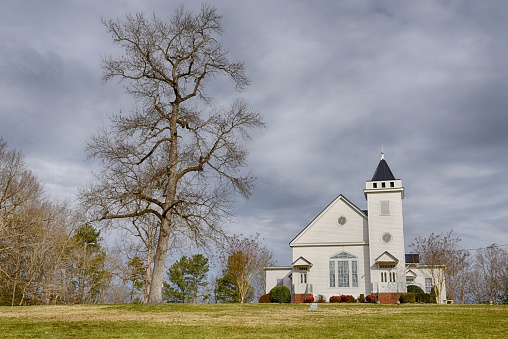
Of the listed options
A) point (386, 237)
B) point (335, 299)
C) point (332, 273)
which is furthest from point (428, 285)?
point (335, 299)

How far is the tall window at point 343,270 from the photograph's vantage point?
36344mm

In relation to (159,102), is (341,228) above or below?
below

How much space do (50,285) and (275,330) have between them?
30058mm

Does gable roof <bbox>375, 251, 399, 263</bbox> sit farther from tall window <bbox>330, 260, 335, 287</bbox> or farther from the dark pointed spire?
the dark pointed spire

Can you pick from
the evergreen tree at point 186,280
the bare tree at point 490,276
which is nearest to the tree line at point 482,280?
the bare tree at point 490,276

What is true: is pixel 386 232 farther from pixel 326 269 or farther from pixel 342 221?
pixel 326 269

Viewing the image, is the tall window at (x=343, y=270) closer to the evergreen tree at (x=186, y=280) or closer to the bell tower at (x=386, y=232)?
the bell tower at (x=386, y=232)

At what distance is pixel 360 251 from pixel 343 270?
205cm

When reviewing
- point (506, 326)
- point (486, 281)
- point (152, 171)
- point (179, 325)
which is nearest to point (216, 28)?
point (152, 171)

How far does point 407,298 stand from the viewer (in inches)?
1262

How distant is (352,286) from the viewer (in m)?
36.1

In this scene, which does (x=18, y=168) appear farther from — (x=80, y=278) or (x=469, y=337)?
(x=469, y=337)

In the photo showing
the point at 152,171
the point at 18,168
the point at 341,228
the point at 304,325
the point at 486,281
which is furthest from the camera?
the point at 486,281

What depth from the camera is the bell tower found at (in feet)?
115
